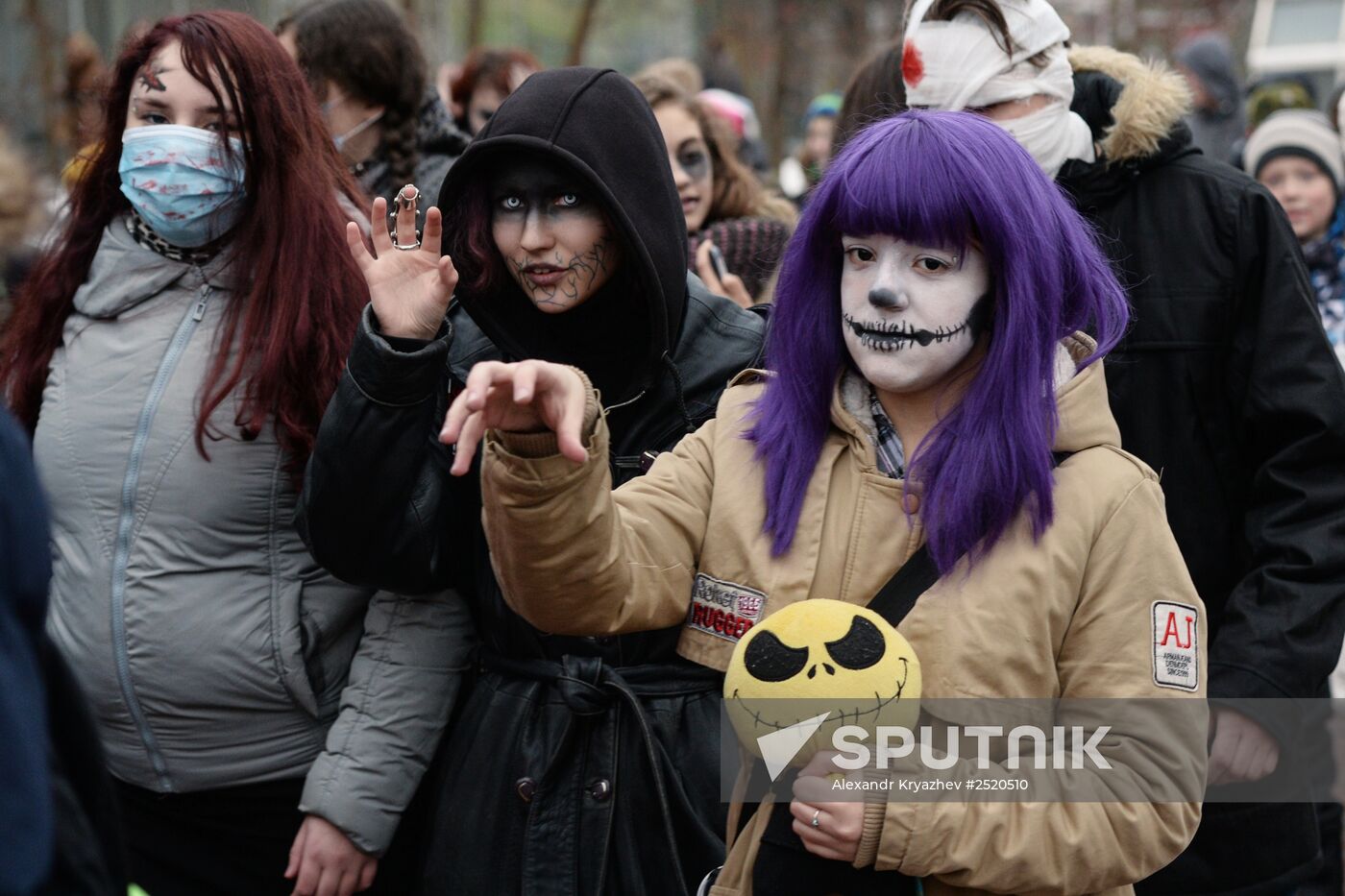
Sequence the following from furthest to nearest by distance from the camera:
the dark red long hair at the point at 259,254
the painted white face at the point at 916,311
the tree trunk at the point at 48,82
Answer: the tree trunk at the point at 48,82, the dark red long hair at the point at 259,254, the painted white face at the point at 916,311

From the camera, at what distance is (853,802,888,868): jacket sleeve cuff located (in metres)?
2.20

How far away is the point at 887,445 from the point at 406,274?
94 cm

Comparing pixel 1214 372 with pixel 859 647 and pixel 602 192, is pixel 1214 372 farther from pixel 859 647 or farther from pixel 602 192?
pixel 859 647

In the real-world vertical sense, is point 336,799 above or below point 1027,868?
below

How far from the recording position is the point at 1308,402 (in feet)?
10.1

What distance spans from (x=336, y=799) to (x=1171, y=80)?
2325mm

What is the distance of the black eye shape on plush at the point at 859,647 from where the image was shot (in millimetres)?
2178

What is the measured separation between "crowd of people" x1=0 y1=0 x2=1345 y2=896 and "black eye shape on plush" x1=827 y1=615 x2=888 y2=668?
0.08m

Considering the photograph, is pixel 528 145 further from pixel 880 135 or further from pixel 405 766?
pixel 405 766

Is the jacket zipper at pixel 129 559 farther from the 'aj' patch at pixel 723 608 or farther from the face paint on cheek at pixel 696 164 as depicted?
the face paint on cheek at pixel 696 164

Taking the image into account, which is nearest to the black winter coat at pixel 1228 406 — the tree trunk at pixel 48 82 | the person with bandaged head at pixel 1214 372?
the person with bandaged head at pixel 1214 372

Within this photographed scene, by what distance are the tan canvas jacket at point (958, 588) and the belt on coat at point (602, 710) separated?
1.04 ft

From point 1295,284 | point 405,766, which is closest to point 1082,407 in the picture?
point 1295,284

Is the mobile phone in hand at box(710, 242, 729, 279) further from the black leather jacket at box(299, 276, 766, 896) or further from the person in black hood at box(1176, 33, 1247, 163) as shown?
the person in black hood at box(1176, 33, 1247, 163)
